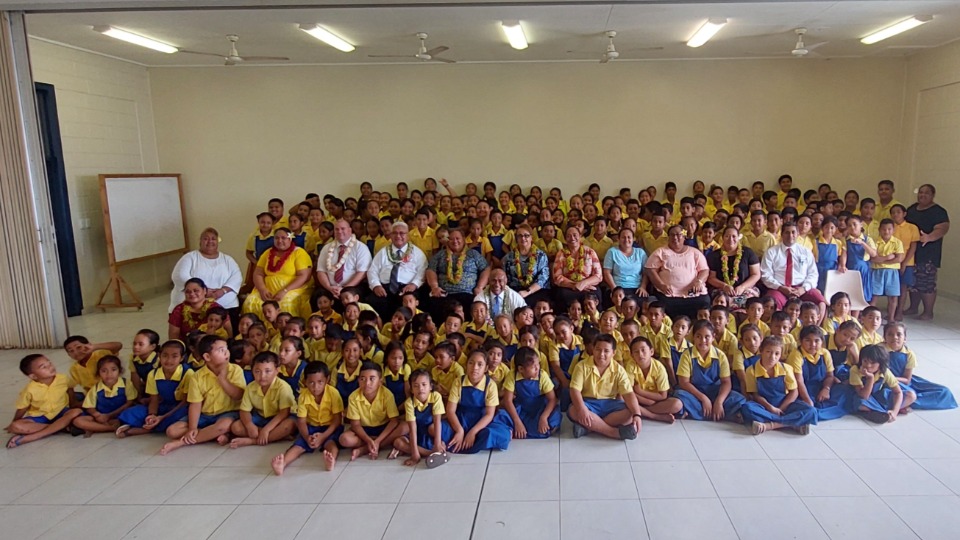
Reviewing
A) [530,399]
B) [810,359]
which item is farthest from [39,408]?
[810,359]

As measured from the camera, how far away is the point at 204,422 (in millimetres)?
3723

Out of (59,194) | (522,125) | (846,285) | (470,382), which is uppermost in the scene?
(522,125)

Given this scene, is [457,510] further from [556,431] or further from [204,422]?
[204,422]

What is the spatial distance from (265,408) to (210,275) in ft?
6.89

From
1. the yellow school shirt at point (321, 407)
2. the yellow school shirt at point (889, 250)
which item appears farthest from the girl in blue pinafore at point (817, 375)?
the yellow school shirt at point (321, 407)

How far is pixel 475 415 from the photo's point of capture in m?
3.55

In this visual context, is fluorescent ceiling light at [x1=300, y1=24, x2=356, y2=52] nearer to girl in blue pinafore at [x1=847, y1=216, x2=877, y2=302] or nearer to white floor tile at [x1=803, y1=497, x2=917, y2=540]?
girl in blue pinafore at [x1=847, y1=216, x2=877, y2=302]

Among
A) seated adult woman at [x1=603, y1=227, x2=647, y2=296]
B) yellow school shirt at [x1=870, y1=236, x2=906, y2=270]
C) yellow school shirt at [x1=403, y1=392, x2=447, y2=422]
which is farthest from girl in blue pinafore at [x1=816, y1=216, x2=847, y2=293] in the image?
yellow school shirt at [x1=403, y1=392, x2=447, y2=422]

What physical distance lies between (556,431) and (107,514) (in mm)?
2369

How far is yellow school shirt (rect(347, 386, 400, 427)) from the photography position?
135 inches

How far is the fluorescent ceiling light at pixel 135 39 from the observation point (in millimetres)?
6039

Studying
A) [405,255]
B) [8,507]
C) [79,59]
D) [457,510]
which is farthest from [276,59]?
[457,510]

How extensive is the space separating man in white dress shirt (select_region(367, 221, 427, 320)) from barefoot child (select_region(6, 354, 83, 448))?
2.32m

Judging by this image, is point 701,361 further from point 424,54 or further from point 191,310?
point 424,54
